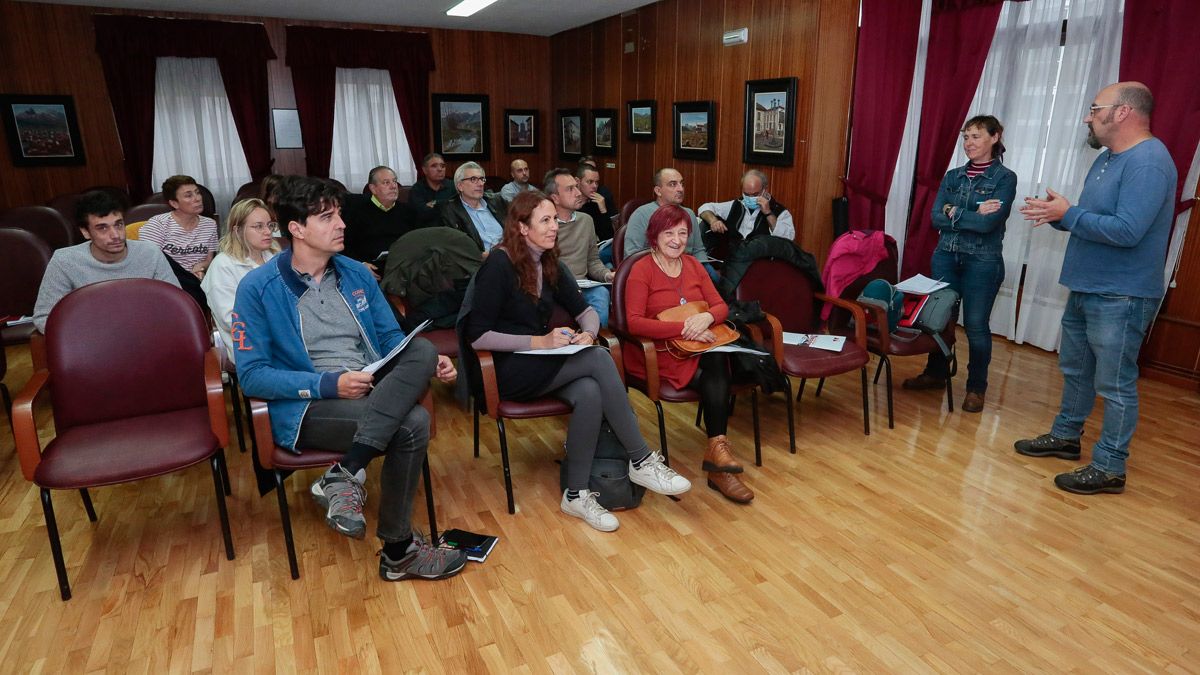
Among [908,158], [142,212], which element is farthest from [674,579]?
[142,212]

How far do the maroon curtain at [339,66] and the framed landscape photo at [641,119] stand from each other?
2.84 metres

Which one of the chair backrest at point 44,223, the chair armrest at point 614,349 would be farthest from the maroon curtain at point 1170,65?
the chair backrest at point 44,223

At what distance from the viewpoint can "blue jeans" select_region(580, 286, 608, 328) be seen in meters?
4.25

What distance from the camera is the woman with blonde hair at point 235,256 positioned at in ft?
10.6

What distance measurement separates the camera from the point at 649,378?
317cm

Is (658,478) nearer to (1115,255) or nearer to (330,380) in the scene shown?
(330,380)

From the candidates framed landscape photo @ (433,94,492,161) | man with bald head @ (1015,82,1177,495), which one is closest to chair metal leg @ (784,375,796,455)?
man with bald head @ (1015,82,1177,495)

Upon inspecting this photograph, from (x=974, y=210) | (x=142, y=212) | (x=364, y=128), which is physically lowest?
(x=142, y=212)

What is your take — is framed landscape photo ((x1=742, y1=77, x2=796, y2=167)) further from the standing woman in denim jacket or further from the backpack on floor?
the backpack on floor

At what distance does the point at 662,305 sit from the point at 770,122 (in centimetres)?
332

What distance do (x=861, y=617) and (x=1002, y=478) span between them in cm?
149

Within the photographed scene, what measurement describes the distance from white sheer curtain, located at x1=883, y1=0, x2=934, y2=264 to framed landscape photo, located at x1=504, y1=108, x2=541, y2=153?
5339 mm

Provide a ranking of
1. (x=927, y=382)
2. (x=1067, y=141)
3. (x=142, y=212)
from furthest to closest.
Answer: (x=142, y=212) < (x=1067, y=141) < (x=927, y=382)

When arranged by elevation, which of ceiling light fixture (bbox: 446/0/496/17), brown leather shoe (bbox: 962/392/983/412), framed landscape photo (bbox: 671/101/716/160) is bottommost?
brown leather shoe (bbox: 962/392/983/412)
